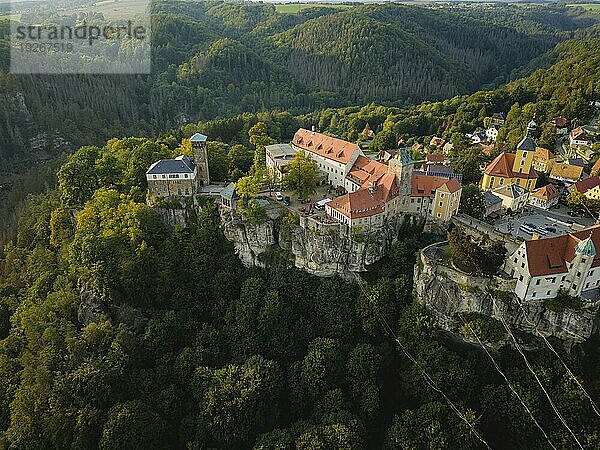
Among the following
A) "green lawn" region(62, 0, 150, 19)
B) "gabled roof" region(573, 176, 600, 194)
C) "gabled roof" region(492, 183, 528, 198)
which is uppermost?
"green lawn" region(62, 0, 150, 19)

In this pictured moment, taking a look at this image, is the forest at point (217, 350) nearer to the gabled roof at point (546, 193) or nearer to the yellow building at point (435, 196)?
the yellow building at point (435, 196)

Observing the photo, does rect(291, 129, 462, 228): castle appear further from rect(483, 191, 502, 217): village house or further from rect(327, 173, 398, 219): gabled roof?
rect(483, 191, 502, 217): village house

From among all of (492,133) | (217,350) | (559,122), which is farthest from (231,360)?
(559,122)

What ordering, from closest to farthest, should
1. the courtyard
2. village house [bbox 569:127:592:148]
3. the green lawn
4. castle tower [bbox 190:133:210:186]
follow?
the courtyard < castle tower [bbox 190:133:210:186] < village house [bbox 569:127:592:148] < the green lawn

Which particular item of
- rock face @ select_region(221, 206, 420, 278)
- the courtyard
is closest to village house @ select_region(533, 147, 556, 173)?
the courtyard

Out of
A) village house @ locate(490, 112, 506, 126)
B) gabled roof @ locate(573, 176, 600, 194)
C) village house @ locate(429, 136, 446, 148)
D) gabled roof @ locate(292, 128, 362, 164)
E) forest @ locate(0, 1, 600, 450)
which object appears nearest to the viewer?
forest @ locate(0, 1, 600, 450)

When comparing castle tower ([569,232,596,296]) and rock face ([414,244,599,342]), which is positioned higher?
castle tower ([569,232,596,296])

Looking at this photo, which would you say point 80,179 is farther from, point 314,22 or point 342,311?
point 314,22

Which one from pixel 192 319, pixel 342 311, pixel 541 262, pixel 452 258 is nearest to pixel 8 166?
pixel 192 319
